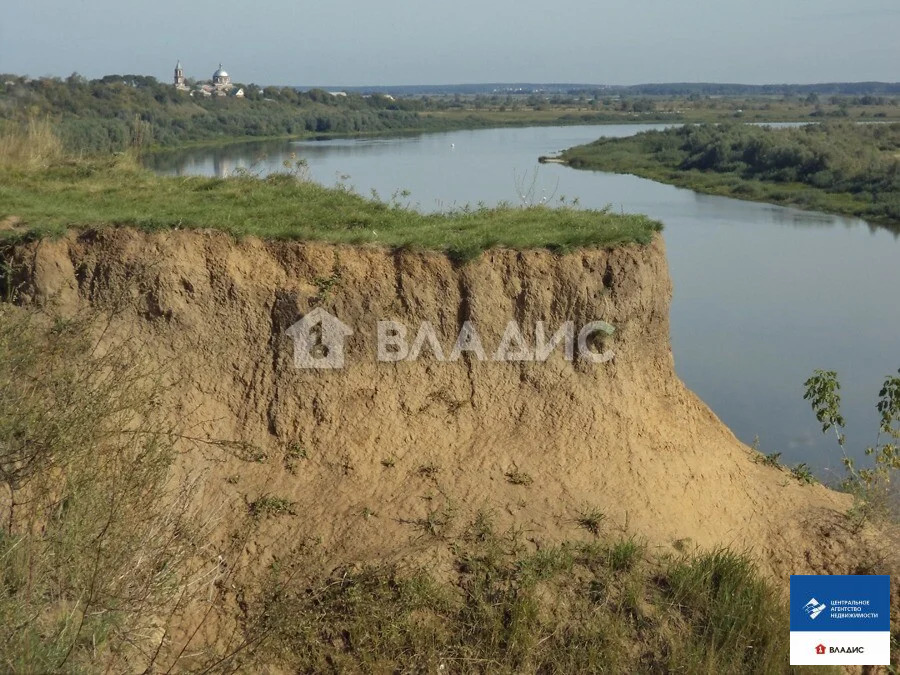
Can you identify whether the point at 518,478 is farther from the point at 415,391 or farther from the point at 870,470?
the point at 870,470

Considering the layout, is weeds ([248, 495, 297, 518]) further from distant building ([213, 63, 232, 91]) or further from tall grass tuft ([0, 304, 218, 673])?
distant building ([213, 63, 232, 91])

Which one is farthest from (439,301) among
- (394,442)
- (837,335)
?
(837,335)

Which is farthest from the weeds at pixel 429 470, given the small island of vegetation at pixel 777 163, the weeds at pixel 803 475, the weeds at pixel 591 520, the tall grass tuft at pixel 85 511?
the small island of vegetation at pixel 777 163

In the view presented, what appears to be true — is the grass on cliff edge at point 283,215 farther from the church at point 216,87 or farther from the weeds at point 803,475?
the church at point 216,87

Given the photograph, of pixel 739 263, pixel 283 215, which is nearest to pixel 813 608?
pixel 283 215

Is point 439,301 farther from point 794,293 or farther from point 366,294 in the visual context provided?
point 794,293

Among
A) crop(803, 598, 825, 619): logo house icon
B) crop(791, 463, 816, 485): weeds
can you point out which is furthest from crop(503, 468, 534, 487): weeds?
crop(791, 463, 816, 485): weeds
